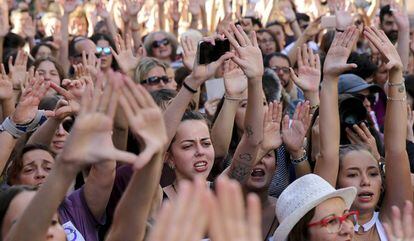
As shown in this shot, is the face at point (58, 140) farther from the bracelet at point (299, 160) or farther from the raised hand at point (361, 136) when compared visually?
the raised hand at point (361, 136)

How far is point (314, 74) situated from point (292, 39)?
610 cm

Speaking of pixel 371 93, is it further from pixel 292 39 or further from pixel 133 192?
pixel 292 39

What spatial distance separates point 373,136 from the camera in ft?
18.7

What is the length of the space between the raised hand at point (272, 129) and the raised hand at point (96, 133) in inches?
Result: 89.0

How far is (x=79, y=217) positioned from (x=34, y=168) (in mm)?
556

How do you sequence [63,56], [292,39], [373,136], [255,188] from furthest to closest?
[292,39]
[63,56]
[373,136]
[255,188]

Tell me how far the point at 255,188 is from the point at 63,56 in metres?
4.53

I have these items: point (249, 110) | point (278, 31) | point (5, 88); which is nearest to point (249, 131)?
point (249, 110)

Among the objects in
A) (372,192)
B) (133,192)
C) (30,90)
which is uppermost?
(30,90)

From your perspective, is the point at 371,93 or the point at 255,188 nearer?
the point at 255,188

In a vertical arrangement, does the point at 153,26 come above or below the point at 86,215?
above

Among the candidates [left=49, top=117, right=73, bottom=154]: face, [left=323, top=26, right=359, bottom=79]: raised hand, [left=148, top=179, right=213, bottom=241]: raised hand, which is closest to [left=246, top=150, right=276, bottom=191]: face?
[left=323, top=26, right=359, bottom=79]: raised hand

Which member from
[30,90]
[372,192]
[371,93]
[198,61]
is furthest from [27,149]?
[371,93]

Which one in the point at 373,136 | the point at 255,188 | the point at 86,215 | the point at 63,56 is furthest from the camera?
the point at 63,56
